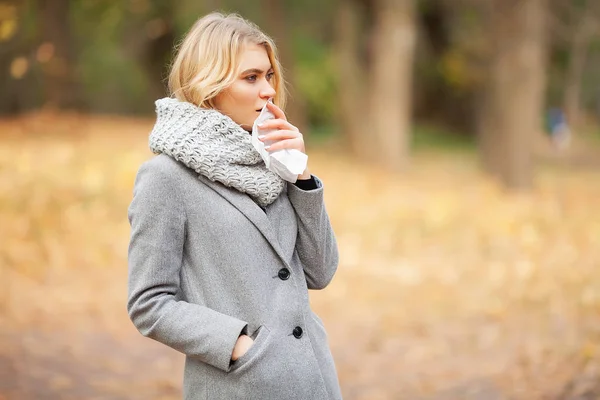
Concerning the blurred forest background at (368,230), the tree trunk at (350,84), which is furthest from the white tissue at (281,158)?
the tree trunk at (350,84)

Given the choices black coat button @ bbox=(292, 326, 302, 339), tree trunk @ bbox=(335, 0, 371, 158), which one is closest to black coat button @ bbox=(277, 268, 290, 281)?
black coat button @ bbox=(292, 326, 302, 339)

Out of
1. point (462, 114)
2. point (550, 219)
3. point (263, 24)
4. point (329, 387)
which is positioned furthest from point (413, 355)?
point (462, 114)

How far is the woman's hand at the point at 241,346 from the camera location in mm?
2471

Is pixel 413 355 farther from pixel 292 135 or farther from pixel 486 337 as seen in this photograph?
pixel 292 135

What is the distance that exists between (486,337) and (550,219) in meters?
5.19

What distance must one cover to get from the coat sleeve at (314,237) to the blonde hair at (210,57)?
0.40m

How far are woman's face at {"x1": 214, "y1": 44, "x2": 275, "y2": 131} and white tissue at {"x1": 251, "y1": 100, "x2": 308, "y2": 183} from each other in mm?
79

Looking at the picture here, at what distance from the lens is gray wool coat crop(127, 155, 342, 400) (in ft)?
8.10

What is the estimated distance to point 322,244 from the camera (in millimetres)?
2719

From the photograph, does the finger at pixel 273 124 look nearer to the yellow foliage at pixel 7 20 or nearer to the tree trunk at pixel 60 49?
the yellow foliage at pixel 7 20

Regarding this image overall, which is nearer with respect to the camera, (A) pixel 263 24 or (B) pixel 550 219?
(B) pixel 550 219

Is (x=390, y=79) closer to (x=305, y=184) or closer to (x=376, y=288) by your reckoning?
(x=376, y=288)

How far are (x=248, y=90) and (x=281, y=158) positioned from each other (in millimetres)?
247

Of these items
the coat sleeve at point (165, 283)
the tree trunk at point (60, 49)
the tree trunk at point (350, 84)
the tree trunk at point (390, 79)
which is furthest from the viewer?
the tree trunk at point (350, 84)
